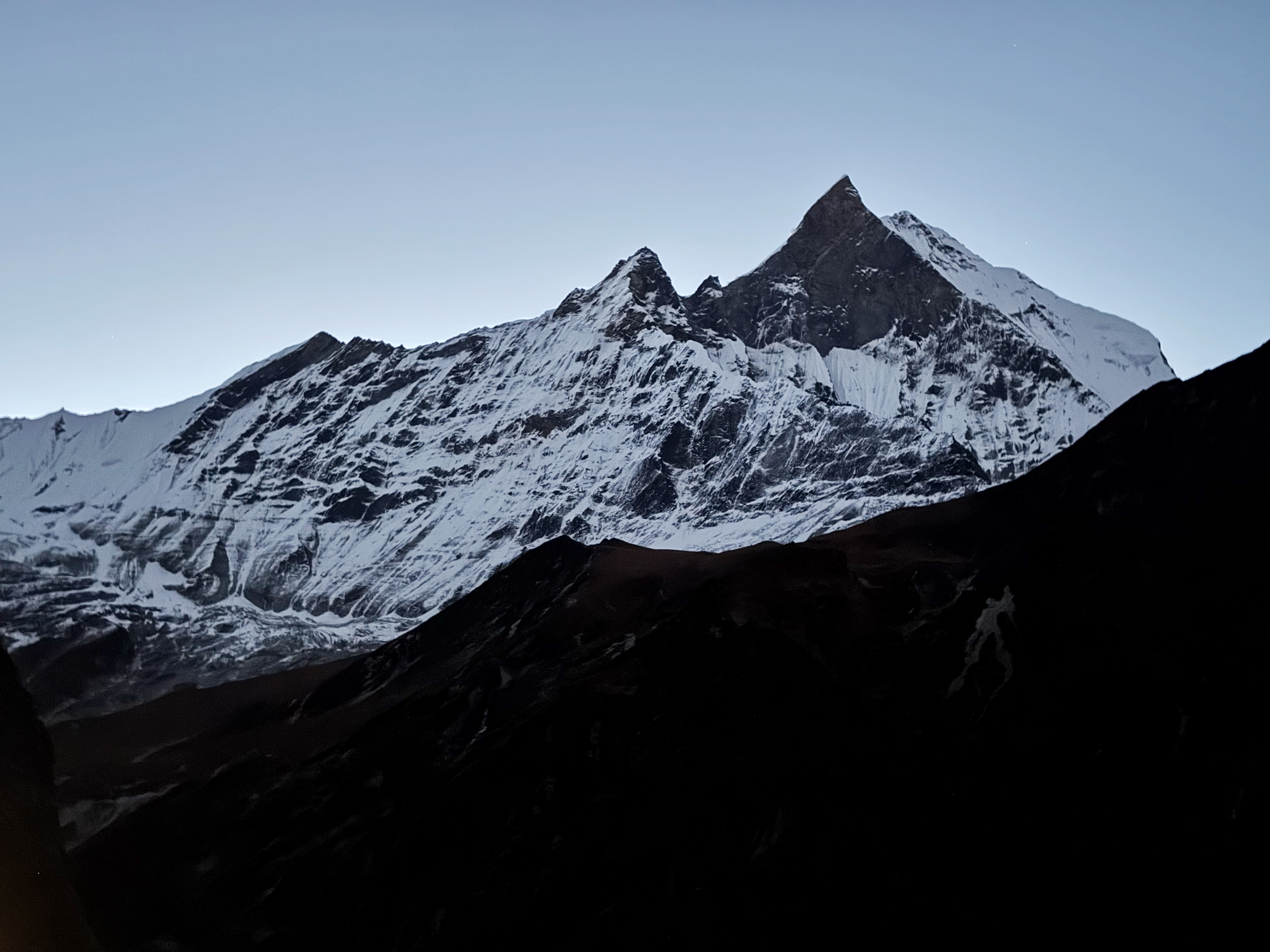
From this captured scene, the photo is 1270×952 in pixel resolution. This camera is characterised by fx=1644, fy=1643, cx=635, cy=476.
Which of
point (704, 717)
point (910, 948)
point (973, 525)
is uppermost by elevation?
point (973, 525)

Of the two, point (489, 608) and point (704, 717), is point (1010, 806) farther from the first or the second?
point (489, 608)

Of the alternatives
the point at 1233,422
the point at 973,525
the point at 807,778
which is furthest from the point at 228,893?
the point at 1233,422

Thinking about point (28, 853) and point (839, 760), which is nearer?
point (28, 853)

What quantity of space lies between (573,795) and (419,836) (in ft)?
30.8

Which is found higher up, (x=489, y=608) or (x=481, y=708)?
(x=489, y=608)

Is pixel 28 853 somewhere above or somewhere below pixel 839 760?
above

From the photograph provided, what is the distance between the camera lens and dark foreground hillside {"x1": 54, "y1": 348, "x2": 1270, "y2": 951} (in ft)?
255

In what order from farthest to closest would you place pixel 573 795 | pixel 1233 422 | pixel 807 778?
pixel 1233 422 < pixel 573 795 < pixel 807 778

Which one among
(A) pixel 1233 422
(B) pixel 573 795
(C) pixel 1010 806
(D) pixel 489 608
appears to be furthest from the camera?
(D) pixel 489 608

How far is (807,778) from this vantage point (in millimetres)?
86812

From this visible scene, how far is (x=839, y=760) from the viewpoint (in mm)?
87625

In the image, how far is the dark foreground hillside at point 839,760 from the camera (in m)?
77.8

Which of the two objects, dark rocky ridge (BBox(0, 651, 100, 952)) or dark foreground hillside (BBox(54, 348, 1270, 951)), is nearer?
dark rocky ridge (BBox(0, 651, 100, 952))

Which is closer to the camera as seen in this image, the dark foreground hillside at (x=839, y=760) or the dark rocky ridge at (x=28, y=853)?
the dark rocky ridge at (x=28, y=853)
